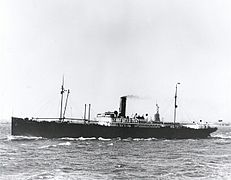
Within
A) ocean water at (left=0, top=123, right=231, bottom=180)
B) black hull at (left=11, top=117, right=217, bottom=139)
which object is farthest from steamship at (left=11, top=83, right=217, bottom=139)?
ocean water at (left=0, top=123, right=231, bottom=180)

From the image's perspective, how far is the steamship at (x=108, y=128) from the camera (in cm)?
4894

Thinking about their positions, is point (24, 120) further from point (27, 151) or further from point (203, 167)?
point (203, 167)

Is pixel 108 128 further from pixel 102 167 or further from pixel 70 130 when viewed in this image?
pixel 102 167

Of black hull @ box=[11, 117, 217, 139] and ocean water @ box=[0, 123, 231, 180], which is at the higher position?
black hull @ box=[11, 117, 217, 139]

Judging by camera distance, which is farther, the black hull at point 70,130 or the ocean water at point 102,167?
the black hull at point 70,130

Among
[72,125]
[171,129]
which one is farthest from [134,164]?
[171,129]

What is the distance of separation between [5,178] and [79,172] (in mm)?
4468

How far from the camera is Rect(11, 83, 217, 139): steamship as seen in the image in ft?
161

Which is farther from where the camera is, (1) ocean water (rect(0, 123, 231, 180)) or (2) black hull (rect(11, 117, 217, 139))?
(2) black hull (rect(11, 117, 217, 139))

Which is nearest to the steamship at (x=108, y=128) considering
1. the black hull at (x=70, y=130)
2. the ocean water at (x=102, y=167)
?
the black hull at (x=70, y=130)

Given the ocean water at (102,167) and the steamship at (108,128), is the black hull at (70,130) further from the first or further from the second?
the ocean water at (102,167)

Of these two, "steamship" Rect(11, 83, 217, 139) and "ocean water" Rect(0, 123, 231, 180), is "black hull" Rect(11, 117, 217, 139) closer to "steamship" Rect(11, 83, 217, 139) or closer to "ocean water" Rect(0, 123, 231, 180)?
"steamship" Rect(11, 83, 217, 139)

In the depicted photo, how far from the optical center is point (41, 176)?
65.6 feet

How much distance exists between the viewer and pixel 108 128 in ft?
169
